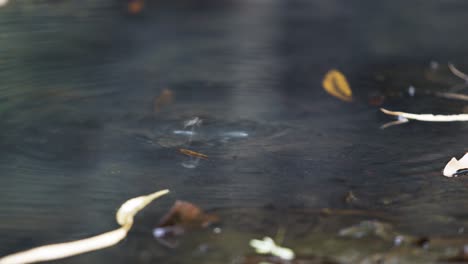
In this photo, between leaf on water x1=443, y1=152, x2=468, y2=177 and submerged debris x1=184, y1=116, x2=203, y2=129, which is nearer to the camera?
leaf on water x1=443, y1=152, x2=468, y2=177

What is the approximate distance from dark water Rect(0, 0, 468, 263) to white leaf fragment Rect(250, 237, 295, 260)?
19 mm

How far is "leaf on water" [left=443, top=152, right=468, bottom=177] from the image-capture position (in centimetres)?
100

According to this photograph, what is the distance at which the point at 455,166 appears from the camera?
3.32 feet

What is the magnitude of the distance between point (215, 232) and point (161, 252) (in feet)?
0.29

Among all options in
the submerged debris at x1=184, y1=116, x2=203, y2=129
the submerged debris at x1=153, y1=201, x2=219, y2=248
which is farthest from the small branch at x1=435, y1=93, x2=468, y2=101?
the submerged debris at x1=153, y1=201, x2=219, y2=248

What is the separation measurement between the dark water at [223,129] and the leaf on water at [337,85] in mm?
31

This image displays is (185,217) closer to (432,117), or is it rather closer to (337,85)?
(432,117)

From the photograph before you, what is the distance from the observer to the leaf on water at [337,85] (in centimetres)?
152

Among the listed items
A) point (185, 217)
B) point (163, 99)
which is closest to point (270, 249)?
point (185, 217)

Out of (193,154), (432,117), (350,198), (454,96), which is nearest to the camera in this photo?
(350,198)

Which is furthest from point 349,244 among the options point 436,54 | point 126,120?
point 436,54

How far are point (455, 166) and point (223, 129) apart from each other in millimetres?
489

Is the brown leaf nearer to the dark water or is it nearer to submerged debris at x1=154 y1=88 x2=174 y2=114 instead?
the dark water

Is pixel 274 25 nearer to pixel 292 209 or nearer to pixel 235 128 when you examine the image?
pixel 235 128
